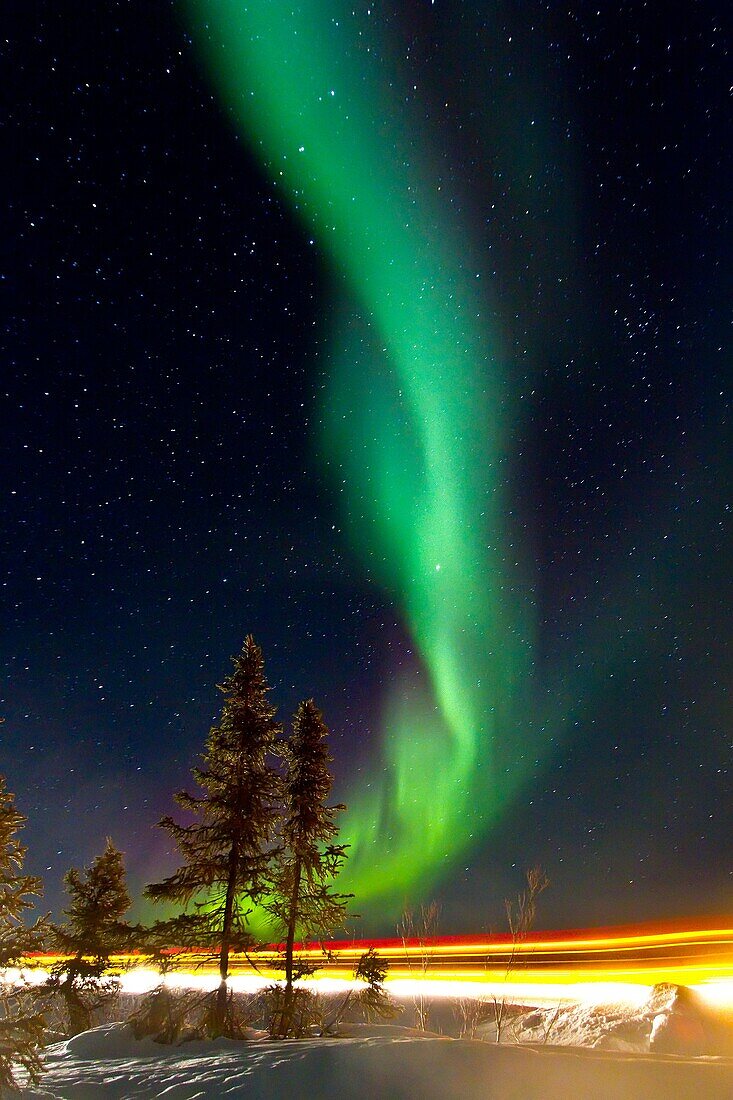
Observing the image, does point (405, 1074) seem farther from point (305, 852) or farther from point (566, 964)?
point (566, 964)

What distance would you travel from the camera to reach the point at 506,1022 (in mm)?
22969

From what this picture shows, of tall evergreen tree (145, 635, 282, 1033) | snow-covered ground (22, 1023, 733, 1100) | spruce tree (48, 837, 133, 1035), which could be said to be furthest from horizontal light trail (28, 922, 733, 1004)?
snow-covered ground (22, 1023, 733, 1100)

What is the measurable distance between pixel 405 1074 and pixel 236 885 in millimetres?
8471

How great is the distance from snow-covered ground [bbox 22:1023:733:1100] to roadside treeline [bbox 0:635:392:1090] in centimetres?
293

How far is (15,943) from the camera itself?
45.4 ft

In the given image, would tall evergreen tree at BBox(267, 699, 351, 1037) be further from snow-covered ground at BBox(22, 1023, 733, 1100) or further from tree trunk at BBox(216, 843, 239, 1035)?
snow-covered ground at BBox(22, 1023, 733, 1100)

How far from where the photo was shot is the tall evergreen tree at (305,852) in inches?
672

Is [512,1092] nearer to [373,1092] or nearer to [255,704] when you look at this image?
[373,1092]

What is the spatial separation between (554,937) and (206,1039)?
2468cm

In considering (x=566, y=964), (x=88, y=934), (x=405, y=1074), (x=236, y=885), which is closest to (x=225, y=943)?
(x=236, y=885)

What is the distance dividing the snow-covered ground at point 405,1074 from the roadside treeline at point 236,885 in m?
2.93

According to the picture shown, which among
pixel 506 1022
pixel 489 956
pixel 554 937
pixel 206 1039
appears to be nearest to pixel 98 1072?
pixel 206 1039

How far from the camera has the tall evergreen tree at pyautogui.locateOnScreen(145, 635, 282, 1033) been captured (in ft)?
50.3

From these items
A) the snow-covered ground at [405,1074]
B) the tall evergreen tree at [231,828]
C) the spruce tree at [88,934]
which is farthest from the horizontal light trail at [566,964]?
the snow-covered ground at [405,1074]
